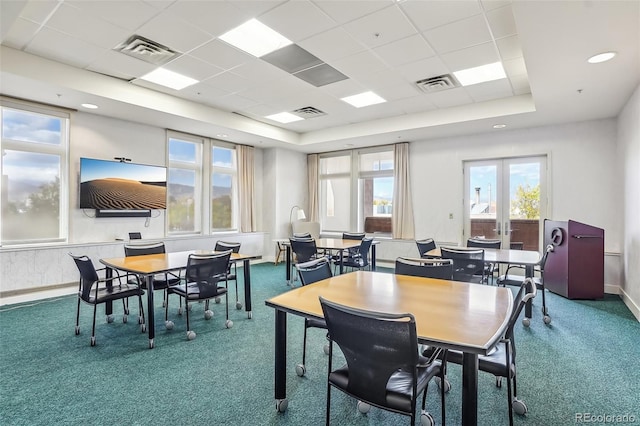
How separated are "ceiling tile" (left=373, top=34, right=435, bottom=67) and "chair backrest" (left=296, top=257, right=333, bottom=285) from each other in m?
2.53

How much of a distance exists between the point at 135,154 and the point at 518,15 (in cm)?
585

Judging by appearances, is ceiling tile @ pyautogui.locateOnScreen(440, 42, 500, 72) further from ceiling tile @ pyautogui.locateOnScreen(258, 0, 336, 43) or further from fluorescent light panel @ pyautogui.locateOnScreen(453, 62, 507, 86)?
ceiling tile @ pyautogui.locateOnScreen(258, 0, 336, 43)

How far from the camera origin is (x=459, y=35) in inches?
131

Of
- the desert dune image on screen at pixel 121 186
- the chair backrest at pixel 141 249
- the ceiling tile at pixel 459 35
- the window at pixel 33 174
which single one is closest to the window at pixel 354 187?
the ceiling tile at pixel 459 35

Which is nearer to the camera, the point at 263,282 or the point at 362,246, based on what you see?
the point at 362,246

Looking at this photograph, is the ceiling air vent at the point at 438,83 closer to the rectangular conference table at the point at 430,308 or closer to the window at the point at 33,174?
the rectangular conference table at the point at 430,308

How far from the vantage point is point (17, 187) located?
465cm

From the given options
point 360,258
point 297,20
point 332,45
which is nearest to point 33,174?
point 297,20

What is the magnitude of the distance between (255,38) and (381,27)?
1335mm

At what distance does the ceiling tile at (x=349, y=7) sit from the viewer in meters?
2.86

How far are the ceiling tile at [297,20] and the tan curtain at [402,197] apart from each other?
4.31 metres

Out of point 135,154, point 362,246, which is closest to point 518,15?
point 362,246

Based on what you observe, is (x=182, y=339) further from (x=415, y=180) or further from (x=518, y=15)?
(x=415, y=180)

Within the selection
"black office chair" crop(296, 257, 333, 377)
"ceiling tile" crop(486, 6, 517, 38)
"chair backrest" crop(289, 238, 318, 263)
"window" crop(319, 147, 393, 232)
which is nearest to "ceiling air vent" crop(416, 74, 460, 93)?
"ceiling tile" crop(486, 6, 517, 38)
